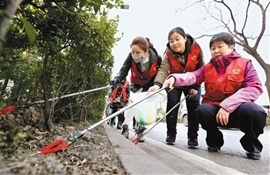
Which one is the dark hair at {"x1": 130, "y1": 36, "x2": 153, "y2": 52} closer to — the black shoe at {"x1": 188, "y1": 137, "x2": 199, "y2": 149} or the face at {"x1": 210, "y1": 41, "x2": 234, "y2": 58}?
the face at {"x1": 210, "y1": 41, "x2": 234, "y2": 58}

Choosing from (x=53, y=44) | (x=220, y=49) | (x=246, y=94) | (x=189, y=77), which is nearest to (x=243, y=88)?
(x=246, y=94)

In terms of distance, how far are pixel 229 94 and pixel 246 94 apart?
0.21m

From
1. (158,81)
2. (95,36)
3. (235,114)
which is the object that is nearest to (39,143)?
(95,36)

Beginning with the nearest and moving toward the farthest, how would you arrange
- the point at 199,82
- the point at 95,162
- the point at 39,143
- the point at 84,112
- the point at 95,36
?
1. the point at 95,162
2. the point at 39,143
3. the point at 95,36
4. the point at 199,82
5. the point at 84,112

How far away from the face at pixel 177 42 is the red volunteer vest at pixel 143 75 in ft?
2.01

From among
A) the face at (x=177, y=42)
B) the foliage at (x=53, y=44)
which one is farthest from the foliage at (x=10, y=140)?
the face at (x=177, y=42)

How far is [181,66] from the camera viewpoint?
321 cm

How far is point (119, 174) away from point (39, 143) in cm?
90

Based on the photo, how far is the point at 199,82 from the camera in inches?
119

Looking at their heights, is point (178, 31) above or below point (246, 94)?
above

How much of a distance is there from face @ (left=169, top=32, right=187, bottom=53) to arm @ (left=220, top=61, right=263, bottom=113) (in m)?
0.87

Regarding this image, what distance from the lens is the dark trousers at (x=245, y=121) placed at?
2391mm

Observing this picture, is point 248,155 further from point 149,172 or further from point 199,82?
point 149,172

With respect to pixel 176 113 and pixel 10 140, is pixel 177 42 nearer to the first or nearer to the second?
pixel 176 113
